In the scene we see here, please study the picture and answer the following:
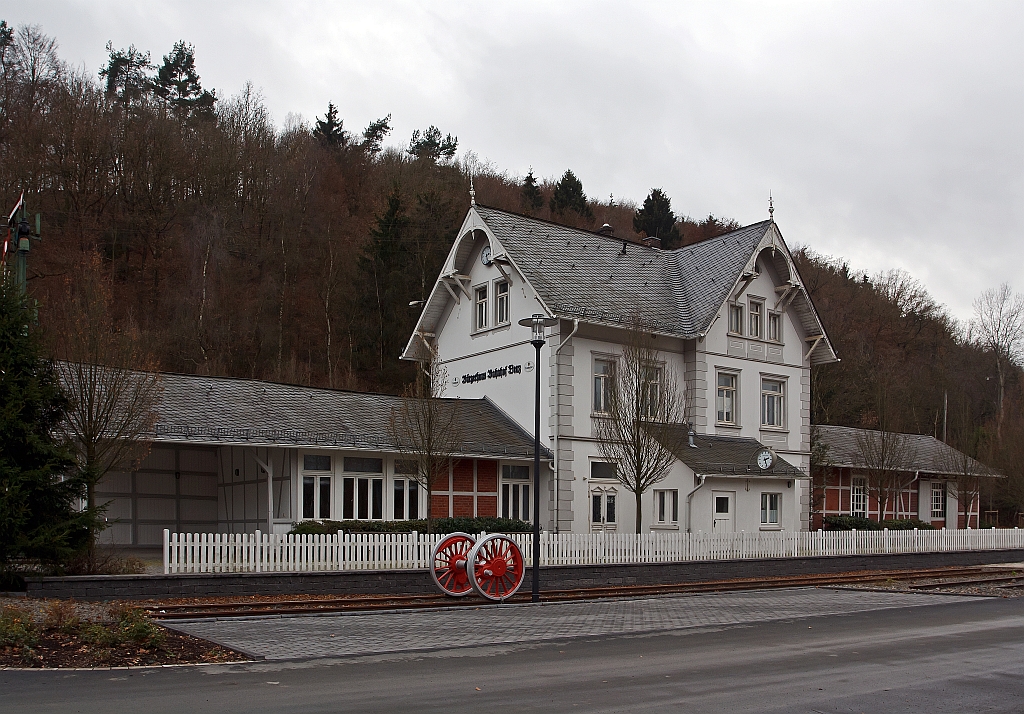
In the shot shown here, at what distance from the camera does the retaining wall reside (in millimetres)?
16750

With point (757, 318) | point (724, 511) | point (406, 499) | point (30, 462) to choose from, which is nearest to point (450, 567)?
point (406, 499)

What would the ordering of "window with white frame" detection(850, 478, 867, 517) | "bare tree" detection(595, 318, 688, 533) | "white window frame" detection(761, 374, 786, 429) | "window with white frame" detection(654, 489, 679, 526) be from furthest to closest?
"window with white frame" detection(850, 478, 867, 517) → "white window frame" detection(761, 374, 786, 429) → "window with white frame" detection(654, 489, 679, 526) → "bare tree" detection(595, 318, 688, 533)

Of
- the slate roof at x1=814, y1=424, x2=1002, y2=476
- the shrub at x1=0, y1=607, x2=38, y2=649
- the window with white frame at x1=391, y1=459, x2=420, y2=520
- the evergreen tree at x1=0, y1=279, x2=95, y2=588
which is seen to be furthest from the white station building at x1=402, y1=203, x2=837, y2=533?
the shrub at x1=0, y1=607, x2=38, y2=649

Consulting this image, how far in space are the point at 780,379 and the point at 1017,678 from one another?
23.2m

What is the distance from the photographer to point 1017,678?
1022 centimetres

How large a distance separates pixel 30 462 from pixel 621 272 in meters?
19.5

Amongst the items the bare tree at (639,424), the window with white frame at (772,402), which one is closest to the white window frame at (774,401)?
the window with white frame at (772,402)

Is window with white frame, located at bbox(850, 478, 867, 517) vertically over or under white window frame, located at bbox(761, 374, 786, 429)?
under

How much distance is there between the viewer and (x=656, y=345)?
2934cm

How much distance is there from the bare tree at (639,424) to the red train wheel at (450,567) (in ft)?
25.5

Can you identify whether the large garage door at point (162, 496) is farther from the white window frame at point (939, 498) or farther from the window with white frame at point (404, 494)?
the white window frame at point (939, 498)

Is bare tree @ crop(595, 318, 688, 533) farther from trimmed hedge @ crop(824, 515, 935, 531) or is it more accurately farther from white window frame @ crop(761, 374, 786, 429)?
trimmed hedge @ crop(824, 515, 935, 531)

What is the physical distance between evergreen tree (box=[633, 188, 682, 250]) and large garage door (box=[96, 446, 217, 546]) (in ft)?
136

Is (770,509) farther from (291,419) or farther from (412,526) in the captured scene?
(291,419)
